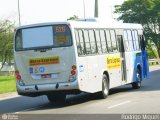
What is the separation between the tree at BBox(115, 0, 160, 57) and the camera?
81.7 m

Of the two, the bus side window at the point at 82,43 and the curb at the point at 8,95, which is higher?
the bus side window at the point at 82,43

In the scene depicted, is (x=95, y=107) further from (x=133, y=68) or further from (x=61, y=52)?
(x=133, y=68)

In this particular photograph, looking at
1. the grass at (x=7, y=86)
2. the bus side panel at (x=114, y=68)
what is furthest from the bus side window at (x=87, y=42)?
the grass at (x=7, y=86)

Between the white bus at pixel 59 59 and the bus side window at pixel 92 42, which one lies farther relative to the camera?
the bus side window at pixel 92 42

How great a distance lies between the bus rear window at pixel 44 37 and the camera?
61.9ft

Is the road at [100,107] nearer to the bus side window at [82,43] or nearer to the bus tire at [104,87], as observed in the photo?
the bus tire at [104,87]

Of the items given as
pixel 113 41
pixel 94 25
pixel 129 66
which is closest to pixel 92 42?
pixel 94 25

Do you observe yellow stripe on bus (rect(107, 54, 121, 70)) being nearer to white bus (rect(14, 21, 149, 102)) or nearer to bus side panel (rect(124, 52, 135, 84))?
white bus (rect(14, 21, 149, 102))

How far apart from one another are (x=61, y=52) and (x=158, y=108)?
4.21 metres

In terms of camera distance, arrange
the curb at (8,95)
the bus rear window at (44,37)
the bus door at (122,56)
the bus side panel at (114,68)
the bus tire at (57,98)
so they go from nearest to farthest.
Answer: the bus rear window at (44,37)
the bus tire at (57,98)
the bus side panel at (114,68)
the bus door at (122,56)
the curb at (8,95)

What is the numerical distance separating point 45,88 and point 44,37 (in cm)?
168

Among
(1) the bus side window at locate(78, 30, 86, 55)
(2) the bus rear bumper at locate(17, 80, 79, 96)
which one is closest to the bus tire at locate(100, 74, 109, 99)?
(1) the bus side window at locate(78, 30, 86, 55)

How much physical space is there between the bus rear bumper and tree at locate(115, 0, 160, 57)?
207 ft

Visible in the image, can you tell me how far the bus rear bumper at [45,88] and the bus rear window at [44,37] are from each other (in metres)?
1.26
